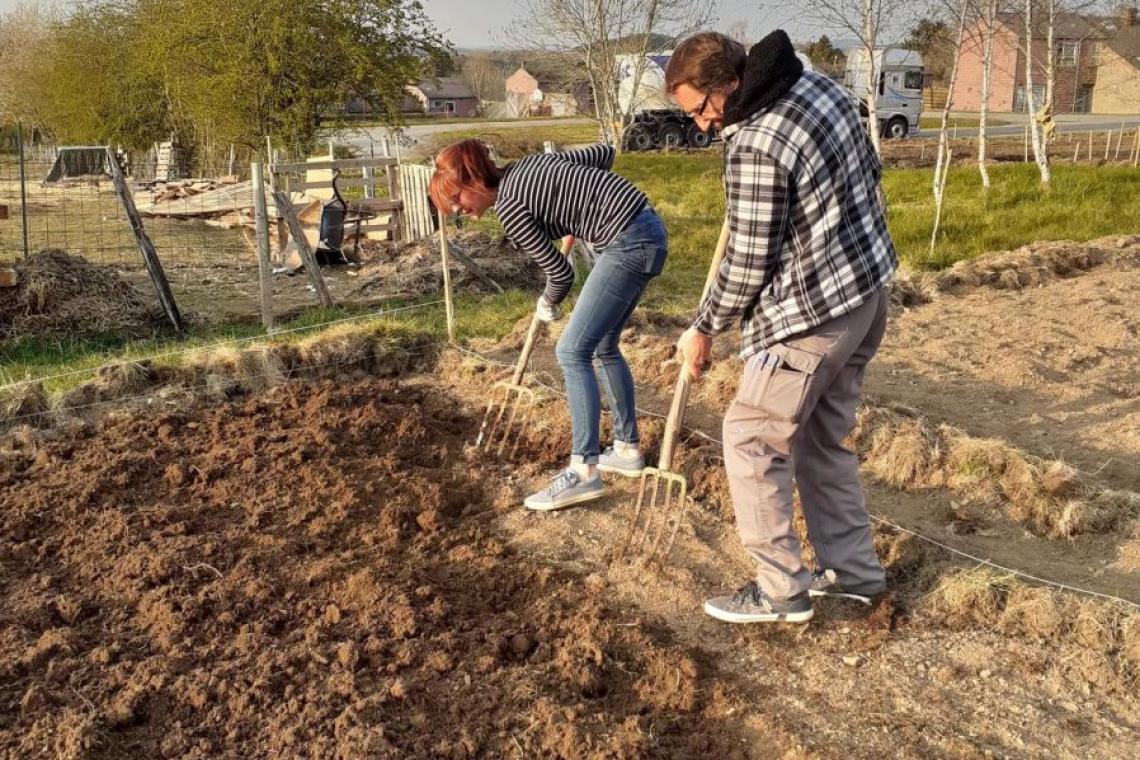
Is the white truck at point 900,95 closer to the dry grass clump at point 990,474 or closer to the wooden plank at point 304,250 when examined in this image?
the wooden plank at point 304,250

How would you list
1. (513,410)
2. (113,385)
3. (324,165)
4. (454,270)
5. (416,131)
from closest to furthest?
(513,410) < (113,385) < (454,270) < (324,165) < (416,131)

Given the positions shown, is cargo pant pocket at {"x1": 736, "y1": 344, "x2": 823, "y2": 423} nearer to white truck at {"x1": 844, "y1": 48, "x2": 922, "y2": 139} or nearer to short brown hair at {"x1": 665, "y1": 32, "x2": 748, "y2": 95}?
short brown hair at {"x1": 665, "y1": 32, "x2": 748, "y2": 95}

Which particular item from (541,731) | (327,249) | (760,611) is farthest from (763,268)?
(327,249)

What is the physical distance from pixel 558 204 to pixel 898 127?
82.6 feet

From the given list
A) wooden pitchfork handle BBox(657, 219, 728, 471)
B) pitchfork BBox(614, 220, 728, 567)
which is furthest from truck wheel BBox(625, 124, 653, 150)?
wooden pitchfork handle BBox(657, 219, 728, 471)

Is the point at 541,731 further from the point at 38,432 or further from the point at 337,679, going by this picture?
the point at 38,432

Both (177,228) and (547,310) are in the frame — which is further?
(177,228)

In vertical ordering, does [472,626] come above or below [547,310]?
below

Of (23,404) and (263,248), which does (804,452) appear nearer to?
(23,404)

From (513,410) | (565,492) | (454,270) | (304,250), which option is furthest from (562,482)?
(454,270)

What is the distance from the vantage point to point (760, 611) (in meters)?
3.14

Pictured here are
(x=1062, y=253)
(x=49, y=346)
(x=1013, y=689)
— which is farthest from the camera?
(x=1062, y=253)

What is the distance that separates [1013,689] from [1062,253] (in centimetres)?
692

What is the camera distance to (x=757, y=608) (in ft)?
10.3
